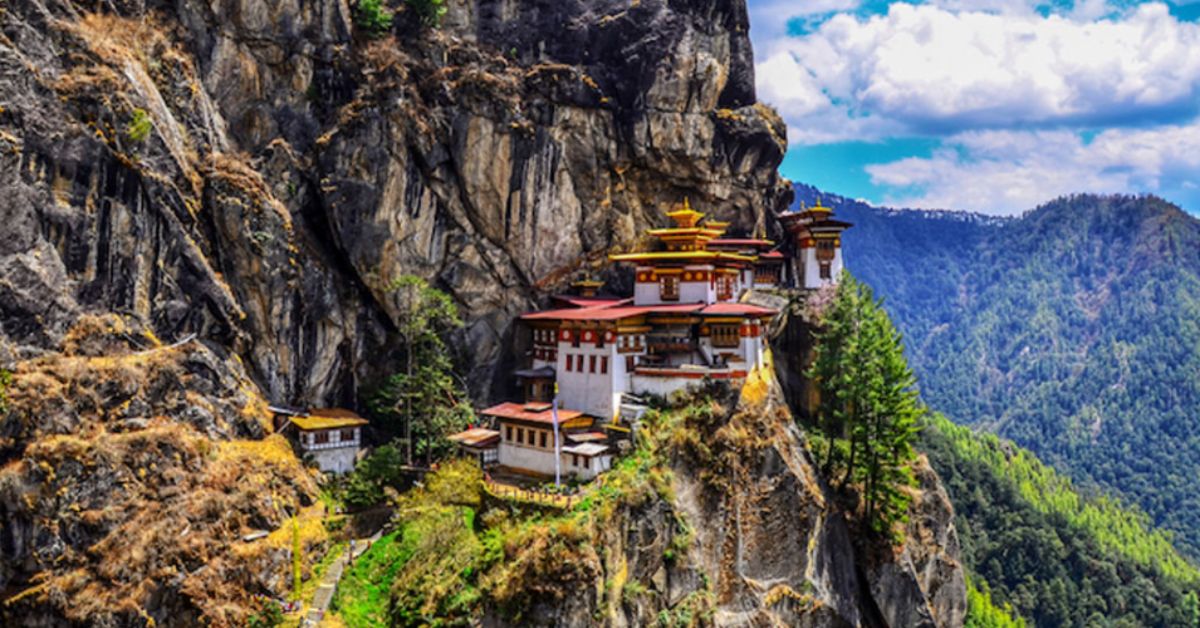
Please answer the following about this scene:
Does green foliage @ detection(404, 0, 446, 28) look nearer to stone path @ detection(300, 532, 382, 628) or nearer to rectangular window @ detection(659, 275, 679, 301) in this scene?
rectangular window @ detection(659, 275, 679, 301)

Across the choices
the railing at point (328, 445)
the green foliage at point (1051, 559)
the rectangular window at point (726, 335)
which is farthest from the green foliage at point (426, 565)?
the green foliage at point (1051, 559)

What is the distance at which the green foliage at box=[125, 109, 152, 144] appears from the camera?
1539 inches

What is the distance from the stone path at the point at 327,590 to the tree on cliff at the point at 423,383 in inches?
287

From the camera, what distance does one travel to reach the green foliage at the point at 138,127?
39094mm

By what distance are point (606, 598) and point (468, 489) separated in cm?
897

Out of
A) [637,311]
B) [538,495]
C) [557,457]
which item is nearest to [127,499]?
[538,495]

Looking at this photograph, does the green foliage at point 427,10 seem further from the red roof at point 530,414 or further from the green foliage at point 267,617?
the green foliage at point 267,617

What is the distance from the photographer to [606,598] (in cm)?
3381

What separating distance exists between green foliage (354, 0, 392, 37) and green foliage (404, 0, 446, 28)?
2.10m

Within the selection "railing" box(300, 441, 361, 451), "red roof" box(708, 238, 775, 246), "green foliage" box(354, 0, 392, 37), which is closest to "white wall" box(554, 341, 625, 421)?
"railing" box(300, 441, 361, 451)

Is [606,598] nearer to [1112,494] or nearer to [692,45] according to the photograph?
[692,45]

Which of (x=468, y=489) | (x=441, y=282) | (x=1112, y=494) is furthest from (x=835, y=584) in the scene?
(x=1112, y=494)

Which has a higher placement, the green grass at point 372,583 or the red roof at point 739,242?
the red roof at point 739,242

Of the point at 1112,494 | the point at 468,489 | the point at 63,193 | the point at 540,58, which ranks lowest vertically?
the point at 1112,494
